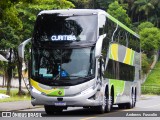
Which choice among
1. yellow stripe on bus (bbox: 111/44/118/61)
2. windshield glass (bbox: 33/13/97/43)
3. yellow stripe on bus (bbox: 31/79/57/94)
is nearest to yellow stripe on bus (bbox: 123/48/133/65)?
yellow stripe on bus (bbox: 111/44/118/61)

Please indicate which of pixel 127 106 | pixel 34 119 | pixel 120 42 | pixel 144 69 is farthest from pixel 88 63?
pixel 144 69

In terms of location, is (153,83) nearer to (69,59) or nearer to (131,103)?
(131,103)

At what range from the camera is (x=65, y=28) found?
1997 centimetres

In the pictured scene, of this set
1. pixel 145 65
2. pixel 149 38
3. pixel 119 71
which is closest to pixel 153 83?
pixel 145 65

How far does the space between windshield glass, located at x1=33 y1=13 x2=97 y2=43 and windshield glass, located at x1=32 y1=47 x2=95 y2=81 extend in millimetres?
495

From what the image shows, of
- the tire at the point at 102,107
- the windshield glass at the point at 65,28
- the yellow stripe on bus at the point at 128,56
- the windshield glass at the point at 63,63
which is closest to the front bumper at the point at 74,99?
the windshield glass at the point at 63,63

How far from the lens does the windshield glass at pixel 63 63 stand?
63.7 ft

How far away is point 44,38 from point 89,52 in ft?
6.36

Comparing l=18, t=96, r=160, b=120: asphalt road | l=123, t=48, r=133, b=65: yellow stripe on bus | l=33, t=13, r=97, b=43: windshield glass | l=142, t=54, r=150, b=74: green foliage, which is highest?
l=33, t=13, r=97, b=43: windshield glass

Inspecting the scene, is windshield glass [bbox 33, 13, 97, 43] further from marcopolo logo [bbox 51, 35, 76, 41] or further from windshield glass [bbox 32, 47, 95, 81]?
windshield glass [bbox 32, 47, 95, 81]

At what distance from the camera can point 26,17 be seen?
1495 inches

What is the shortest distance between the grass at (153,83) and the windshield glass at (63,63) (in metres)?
47.2

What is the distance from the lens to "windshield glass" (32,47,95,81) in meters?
19.4

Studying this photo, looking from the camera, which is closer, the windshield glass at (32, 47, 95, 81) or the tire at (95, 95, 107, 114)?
the windshield glass at (32, 47, 95, 81)
